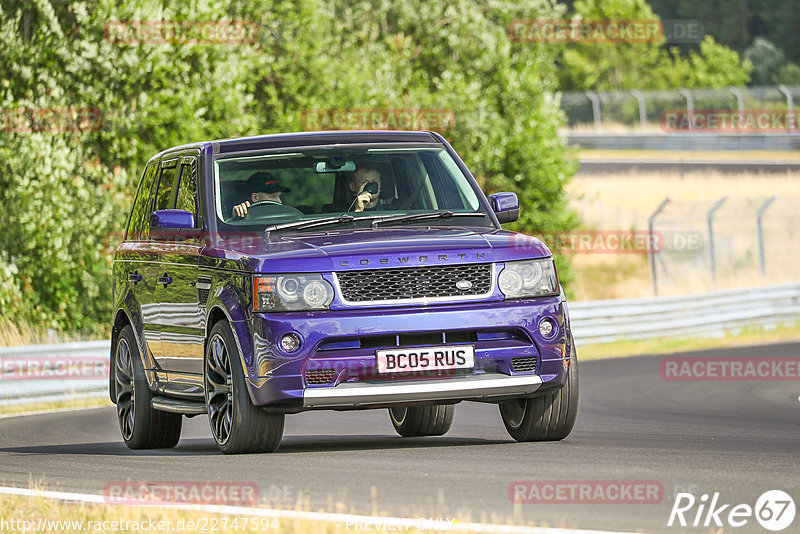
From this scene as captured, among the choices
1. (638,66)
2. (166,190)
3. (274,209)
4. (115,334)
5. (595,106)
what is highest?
(274,209)

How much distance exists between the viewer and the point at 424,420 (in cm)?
A: 1164

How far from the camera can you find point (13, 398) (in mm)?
18031

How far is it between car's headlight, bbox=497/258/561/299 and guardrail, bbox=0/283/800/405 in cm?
1058

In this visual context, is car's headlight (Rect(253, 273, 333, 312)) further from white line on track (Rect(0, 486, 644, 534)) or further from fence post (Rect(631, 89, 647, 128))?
fence post (Rect(631, 89, 647, 128))

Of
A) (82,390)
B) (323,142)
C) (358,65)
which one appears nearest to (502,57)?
(358,65)

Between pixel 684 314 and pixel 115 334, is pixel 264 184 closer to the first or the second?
pixel 115 334

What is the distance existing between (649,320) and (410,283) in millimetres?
18231

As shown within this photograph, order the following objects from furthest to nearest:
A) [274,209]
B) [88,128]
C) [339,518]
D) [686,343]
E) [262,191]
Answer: [686,343], [88,128], [262,191], [274,209], [339,518]

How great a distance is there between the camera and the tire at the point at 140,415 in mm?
11234

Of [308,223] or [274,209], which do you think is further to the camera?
[274,209]

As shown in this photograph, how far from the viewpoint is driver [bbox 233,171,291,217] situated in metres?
10.1

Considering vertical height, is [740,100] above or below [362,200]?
below

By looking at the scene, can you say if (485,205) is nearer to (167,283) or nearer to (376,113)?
(167,283)

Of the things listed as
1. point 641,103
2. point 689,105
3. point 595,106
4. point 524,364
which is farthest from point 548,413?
point 595,106
